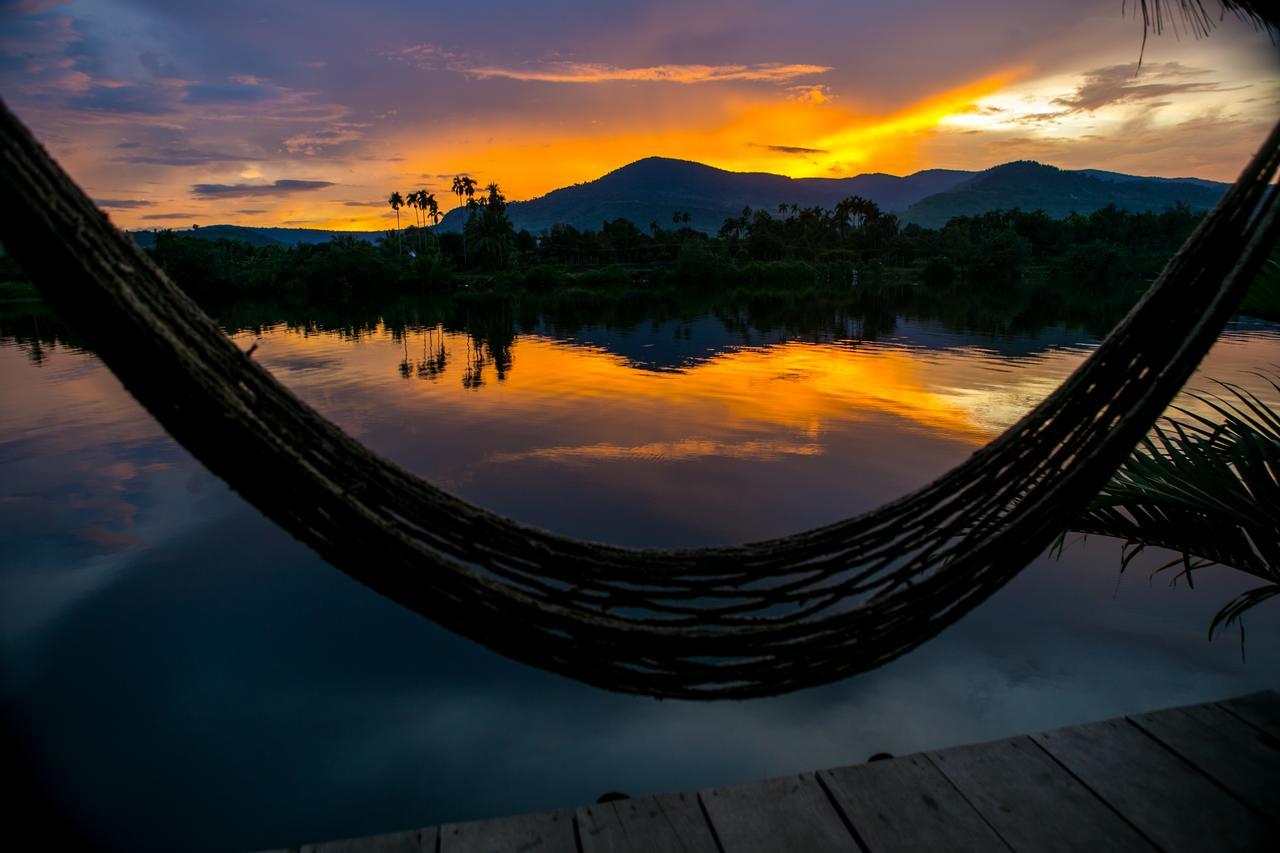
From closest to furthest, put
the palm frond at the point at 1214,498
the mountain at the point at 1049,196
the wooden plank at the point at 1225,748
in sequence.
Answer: the wooden plank at the point at 1225,748 < the palm frond at the point at 1214,498 < the mountain at the point at 1049,196

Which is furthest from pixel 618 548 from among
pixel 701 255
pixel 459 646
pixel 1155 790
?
pixel 701 255

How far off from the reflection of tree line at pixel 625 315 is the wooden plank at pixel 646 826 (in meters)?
11.1

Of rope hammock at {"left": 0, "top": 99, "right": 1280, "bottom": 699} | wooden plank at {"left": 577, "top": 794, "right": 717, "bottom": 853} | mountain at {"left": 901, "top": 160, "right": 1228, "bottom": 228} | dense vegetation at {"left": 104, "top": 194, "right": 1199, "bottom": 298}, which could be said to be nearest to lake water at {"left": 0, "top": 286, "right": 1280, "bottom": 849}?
wooden plank at {"left": 577, "top": 794, "right": 717, "bottom": 853}

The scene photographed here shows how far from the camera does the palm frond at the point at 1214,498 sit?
5.93 feet

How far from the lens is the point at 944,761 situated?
5.75 ft

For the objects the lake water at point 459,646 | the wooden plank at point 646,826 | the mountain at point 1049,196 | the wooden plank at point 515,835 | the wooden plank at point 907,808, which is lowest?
the lake water at point 459,646

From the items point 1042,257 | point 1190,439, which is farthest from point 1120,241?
point 1190,439

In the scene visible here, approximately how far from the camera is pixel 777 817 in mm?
1577

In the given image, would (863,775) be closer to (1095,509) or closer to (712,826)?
(712,826)

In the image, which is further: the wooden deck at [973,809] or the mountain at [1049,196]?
the mountain at [1049,196]

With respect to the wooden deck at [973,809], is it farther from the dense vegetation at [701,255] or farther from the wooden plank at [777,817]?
the dense vegetation at [701,255]

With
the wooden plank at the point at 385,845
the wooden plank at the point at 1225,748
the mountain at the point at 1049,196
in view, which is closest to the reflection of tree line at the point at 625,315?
the wooden plank at the point at 385,845

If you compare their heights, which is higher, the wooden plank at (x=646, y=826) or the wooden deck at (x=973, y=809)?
the wooden deck at (x=973, y=809)

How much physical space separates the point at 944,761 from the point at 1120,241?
219 feet
